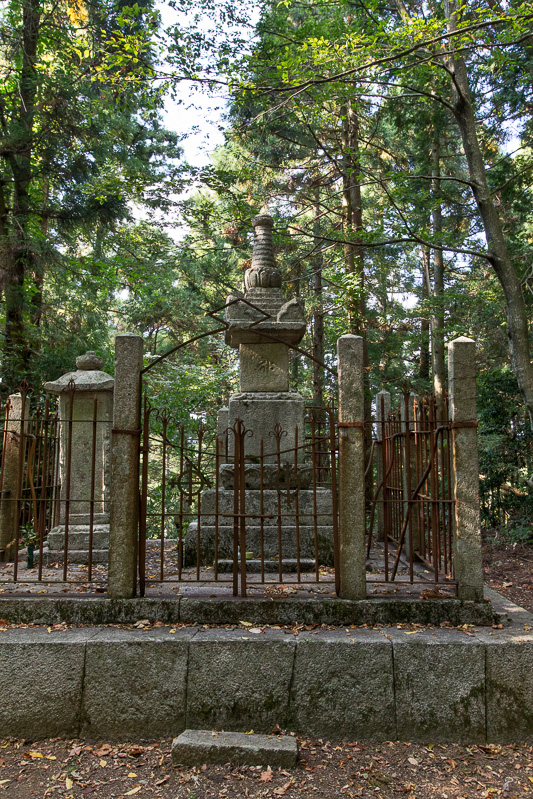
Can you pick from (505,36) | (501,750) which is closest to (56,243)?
(505,36)

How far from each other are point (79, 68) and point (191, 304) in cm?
783

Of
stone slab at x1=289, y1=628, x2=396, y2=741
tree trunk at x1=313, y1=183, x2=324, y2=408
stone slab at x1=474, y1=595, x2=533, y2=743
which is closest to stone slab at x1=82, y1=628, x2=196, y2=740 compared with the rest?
stone slab at x1=289, y1=628, x2=396, y2=741

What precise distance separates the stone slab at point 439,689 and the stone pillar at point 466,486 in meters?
0.50

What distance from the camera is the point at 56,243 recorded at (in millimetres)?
11633

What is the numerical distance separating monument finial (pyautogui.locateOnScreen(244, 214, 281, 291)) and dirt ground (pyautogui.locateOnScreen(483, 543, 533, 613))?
15.4 feet

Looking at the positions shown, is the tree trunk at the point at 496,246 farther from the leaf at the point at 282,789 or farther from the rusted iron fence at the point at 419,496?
the leaf at the point at 282,789

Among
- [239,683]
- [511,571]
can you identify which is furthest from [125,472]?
[511,571]

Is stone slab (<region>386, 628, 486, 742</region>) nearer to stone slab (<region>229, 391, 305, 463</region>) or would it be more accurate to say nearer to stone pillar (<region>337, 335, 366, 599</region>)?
stone pillar (<region>337, 335, 366, 599</region>)

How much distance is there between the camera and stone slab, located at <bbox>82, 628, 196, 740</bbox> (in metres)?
3.59

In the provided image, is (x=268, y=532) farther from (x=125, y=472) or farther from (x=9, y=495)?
(x=9, y=495)

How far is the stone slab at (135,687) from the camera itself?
359cm

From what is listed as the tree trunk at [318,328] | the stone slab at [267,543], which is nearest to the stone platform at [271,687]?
the stone slab at [267,543]

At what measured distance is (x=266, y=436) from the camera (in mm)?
5762

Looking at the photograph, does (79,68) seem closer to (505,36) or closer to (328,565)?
(505,36)
